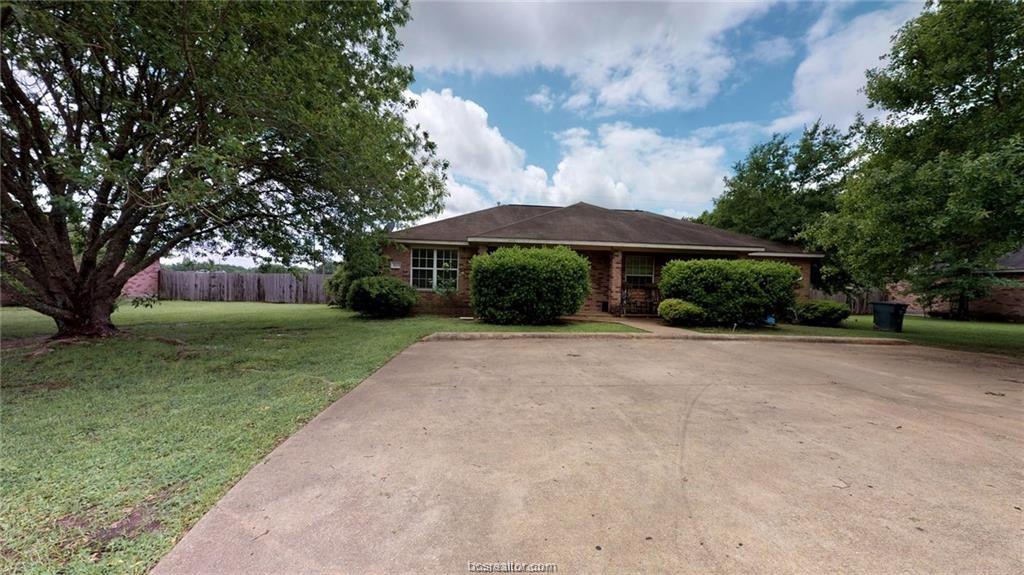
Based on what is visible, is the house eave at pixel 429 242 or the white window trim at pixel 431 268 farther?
the white window trim at pixel 431 268

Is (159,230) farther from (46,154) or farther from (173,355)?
(173,355)

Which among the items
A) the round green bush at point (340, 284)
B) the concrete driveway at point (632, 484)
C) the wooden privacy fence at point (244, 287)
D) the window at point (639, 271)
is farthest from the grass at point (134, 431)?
the wooden privacy fence at point (244, 287)

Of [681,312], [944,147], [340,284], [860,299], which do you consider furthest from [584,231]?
[860,299]

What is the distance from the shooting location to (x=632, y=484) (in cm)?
252

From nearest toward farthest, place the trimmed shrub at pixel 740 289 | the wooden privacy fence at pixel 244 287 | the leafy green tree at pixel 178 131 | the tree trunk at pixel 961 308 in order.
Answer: the leafy green tree at pixel 178 131 → the trimmed shrub at pixel 740 289 → the tree trunk at pixel 961 308 → the wooden privacy fence at pixel 244 287

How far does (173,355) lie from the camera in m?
6.31

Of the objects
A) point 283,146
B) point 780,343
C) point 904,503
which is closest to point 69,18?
point 283,146

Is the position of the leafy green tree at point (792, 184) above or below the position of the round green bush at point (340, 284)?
above

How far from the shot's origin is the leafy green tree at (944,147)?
6.17m

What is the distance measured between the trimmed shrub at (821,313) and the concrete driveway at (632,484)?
27.7 feet

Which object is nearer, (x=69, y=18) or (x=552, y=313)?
(x=69, y=18)

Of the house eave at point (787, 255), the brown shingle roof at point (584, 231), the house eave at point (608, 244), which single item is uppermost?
the brown shingle roof at point (584, 231)

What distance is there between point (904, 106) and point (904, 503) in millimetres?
10151

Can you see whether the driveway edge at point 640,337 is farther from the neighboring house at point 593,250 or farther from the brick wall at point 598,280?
the brick wall at point 598,280
